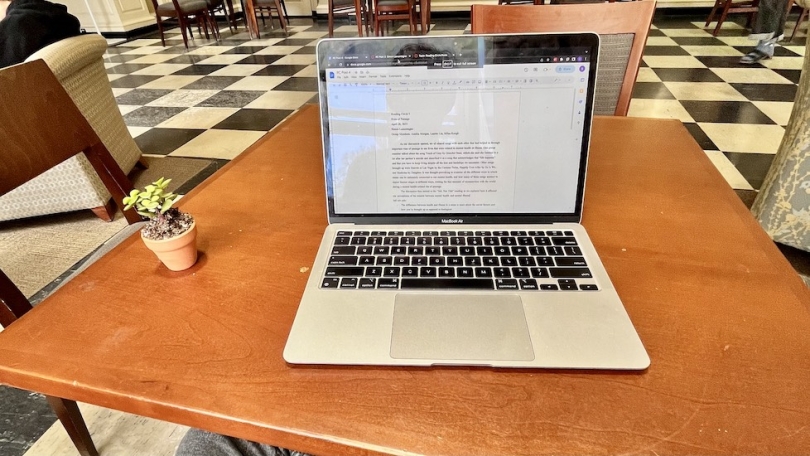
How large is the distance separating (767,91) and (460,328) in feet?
10.8

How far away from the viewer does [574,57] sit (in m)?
0.55

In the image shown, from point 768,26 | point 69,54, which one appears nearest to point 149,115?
point 69,54

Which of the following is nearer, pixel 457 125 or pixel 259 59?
pixel 457 125

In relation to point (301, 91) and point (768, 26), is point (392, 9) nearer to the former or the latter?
point (301, 91)

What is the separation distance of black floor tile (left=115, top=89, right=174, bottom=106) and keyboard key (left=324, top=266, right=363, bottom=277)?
3230 millimetres

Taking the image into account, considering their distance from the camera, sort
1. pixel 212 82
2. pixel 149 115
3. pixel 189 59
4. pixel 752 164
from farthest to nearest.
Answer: pixel 189 59, pixel 212 82, pixel 149 115, pixel 752 164

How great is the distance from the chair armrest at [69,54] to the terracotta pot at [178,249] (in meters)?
1.45

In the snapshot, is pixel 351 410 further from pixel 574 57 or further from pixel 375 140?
pixel 574 57

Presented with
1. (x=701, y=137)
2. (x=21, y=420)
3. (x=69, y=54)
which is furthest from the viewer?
(x=701, y=137)

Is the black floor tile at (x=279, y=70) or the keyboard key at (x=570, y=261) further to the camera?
the black floor tile at (x=279, y=70)

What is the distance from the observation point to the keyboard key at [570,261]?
21.5 inches

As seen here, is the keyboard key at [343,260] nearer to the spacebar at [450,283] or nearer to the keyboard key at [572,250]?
the spacebar at [450,283]

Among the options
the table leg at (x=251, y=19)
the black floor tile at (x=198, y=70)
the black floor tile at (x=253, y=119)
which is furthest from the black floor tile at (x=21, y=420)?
the table leg at (x=251, y=19)

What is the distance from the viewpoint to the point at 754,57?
3359 millimetres
